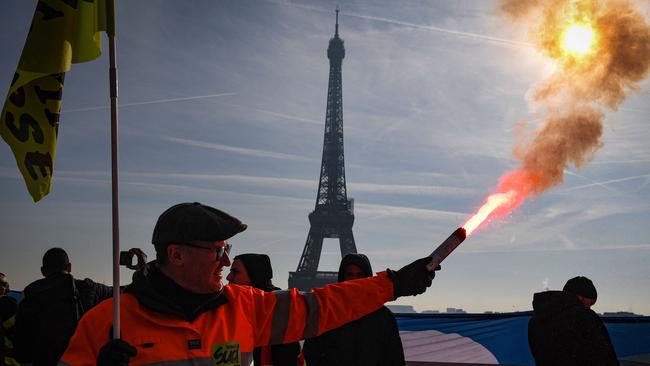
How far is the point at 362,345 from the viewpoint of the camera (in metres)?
5.98

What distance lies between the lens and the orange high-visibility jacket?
3348 mm

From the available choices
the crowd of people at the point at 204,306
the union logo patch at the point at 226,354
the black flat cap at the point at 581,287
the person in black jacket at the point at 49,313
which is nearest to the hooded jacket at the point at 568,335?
the black flat cap at the point at 581,287

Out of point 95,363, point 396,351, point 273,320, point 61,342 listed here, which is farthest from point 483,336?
point 95,363

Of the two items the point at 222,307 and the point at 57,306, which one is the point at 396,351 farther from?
the point at 57,306

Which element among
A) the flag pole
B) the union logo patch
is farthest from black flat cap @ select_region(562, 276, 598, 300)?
the flag pole


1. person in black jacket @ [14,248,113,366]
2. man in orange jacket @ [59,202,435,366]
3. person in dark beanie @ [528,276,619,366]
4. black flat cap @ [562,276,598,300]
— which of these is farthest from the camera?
person in black jacket @ [14,248,113,366]

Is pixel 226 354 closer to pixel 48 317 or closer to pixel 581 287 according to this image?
pixel 48 317

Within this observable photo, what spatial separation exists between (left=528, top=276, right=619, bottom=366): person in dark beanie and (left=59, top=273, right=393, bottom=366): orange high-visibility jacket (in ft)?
10.5

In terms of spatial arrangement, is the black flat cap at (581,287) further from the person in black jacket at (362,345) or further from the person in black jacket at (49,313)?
the person in black jacket at (49,313)

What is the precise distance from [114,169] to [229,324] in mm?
1169

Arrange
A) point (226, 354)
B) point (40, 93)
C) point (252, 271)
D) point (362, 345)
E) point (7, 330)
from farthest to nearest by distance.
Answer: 1. point (7, 330)
2. point (252, 271)
3. point (362, 345)
4. point (40, 93)
5. point (226, 354)

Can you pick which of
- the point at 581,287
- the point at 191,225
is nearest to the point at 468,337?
the point at 581,287

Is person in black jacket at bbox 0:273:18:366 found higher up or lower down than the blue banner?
higher up

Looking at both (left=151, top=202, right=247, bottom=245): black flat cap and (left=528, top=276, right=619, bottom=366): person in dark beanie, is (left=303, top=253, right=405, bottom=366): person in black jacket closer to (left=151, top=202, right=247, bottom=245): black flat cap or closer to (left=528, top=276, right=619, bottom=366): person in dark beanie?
(left=528, top=276, right=619, bottom=366): person in dark beanie
